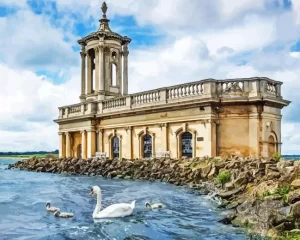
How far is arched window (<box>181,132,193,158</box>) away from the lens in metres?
25.4

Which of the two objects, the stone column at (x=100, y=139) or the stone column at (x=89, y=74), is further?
the stone column at (x=89, y=74)

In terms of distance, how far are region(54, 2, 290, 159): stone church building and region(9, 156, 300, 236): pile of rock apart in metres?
1.82

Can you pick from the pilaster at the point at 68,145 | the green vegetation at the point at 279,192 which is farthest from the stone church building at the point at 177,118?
the green vegetation at the point at 279,192

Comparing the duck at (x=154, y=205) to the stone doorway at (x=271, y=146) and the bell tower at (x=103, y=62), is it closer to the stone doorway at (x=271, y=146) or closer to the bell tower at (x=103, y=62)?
the stone doorway at (x=271, y=146)

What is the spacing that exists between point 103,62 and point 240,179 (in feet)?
73.1

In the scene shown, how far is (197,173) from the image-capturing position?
20703 mm

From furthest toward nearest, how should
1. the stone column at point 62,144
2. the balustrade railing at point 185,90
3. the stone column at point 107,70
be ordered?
the stone column at point 62,144 < the stone column at point 107,70 < the balustrade railing at point 185,90

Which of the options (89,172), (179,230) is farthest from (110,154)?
(179,230)

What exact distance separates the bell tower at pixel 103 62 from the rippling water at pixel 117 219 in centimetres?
1796

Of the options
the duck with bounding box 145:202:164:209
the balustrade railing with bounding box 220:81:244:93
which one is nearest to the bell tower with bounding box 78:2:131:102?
the balustrade railing with bounding box 220:81:244:93

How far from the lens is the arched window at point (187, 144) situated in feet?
83.4

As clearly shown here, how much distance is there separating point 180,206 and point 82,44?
2684 centimetres

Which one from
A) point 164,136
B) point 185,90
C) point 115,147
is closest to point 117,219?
point 185,90

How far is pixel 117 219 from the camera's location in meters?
12.3
